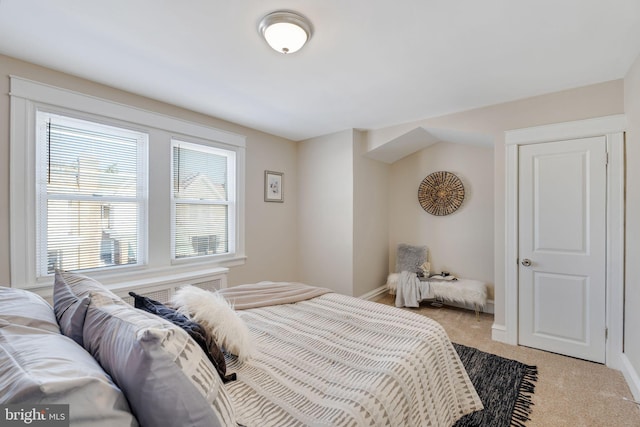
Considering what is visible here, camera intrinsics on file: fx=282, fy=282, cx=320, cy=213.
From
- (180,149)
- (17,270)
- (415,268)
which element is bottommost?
(415,268)

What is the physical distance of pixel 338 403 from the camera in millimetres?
1016

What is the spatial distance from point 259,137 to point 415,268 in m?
2.93

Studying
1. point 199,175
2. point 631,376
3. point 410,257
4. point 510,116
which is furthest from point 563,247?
point 199,175

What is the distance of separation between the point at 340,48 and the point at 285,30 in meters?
0.46

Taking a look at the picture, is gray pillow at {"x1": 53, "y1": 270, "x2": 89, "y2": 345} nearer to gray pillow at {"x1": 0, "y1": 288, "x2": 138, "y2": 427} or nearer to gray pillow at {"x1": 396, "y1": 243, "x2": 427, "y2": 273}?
gray pillow at {"x1": 0, "y1": 288, "x2": 138, "y2": 427}

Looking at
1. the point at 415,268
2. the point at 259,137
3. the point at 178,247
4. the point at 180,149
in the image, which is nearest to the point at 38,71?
the point at 180,149

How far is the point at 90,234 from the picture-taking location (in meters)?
2.58

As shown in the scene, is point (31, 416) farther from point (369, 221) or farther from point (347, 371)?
point (369, 221)

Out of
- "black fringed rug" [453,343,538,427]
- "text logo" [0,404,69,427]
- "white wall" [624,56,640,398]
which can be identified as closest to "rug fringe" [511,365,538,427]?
"black fringed rug" [453,343,538,427]

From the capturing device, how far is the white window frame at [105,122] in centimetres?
214

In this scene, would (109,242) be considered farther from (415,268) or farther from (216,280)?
(415,268)

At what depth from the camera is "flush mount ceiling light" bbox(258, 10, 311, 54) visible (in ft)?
5.37

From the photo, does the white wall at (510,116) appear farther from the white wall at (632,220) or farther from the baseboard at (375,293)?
the baseboard at (375,293)

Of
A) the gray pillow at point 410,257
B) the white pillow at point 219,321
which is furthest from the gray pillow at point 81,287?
the gray pillow at point 410,257
